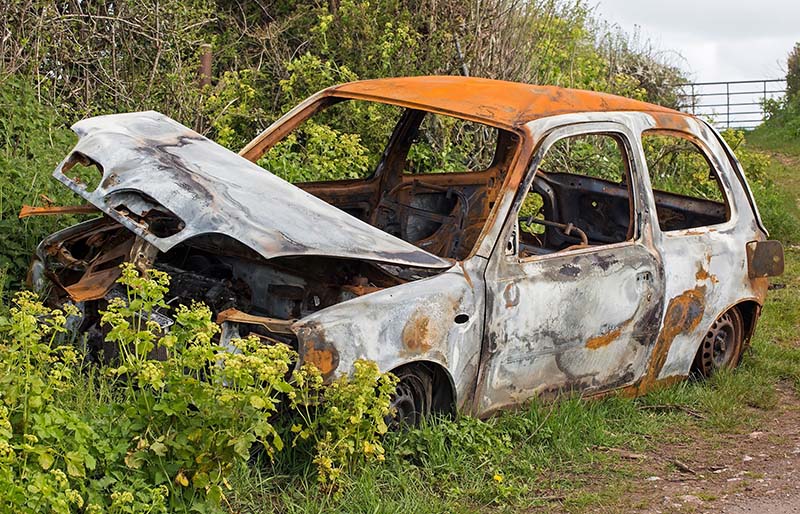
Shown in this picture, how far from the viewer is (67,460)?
4.18 metres

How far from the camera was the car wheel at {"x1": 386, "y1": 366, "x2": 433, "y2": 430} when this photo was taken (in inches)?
208

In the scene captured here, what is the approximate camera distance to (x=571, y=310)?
5.82m

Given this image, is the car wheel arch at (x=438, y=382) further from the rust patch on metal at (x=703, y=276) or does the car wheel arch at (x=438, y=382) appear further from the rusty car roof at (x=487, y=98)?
the rust patch on metal at (x=703, y=276)

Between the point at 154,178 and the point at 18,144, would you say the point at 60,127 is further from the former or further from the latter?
the point at 154,178

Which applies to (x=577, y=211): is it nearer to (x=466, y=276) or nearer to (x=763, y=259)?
(x=763, y=259)

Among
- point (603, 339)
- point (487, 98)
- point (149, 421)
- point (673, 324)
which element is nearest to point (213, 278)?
point (149, 421)

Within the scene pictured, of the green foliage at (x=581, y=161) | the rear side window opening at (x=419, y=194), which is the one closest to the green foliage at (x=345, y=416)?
the rear side window opening at (x=419, y=194)

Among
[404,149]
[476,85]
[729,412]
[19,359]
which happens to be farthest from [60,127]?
[729,412]

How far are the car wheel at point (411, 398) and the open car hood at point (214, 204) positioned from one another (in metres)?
0.51

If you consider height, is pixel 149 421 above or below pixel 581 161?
below

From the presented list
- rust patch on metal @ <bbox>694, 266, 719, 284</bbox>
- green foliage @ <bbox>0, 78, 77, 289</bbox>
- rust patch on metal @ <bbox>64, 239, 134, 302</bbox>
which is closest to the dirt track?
rust patch on metal @ <bbox>694, 266, 719, 284</bbox>

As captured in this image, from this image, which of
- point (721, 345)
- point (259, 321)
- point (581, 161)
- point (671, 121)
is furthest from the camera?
point (581, 161)

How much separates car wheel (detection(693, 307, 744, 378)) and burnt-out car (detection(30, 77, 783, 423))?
0.05 feet

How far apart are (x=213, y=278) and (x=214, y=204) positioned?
811 mm
